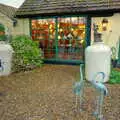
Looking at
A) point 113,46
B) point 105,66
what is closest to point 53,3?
point 113,46

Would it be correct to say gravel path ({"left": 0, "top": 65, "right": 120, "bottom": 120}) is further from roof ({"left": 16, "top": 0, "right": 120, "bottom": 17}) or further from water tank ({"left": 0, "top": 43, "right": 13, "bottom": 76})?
roof ({"left": 16, "top": 0, "right": 120, "bottom": 17})

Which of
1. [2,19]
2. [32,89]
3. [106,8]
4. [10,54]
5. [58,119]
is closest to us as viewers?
[58,119]

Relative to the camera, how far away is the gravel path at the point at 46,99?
5348 mm

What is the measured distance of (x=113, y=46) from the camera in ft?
36.2

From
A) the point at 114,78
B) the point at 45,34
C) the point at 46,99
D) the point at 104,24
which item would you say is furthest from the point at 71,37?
the point at 46,99

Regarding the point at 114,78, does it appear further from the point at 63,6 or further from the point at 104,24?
the point at 63,6

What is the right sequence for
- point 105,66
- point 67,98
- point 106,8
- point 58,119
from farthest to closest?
point 106,8 → point 105,66 → point 67,98 → point 58,119

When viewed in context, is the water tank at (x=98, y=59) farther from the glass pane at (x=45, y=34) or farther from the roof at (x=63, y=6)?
the glass pane at (x=45, y=34)

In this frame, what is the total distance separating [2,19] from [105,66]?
425 inches

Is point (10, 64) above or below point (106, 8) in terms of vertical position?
below

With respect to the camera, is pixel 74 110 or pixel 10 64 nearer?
pixel 74 110

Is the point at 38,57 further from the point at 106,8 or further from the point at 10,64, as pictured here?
the point at 106,8

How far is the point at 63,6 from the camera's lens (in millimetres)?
11727

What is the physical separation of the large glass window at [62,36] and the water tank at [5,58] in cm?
289
